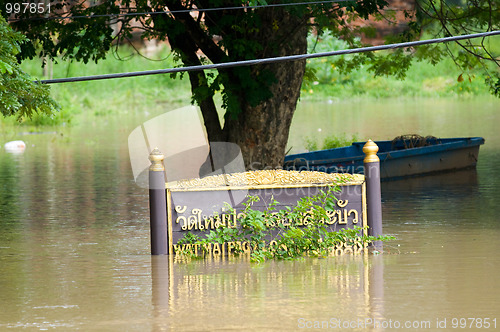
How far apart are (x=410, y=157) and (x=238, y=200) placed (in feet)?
33.3

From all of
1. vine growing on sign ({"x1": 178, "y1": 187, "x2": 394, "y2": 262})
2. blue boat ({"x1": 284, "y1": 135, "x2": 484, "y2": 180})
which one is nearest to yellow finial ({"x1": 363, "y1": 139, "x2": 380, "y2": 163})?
vine growing on sign ({"x1": 178, "y1": 187, "x2": 394, "y2": 262})

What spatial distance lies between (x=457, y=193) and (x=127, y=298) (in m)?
10.3

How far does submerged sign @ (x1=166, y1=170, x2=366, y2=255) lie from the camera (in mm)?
11398

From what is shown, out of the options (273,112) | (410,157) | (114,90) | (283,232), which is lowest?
(283,232)

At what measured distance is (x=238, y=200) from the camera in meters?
11.5

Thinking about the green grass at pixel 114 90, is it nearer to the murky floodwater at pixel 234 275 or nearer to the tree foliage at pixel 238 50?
the tree foliage at pixel 238 50

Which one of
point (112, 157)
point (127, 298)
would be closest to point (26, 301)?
point (127, 298)

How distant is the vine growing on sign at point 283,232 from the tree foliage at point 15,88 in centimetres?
254

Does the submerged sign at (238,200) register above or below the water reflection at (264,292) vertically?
above

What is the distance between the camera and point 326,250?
1157cm

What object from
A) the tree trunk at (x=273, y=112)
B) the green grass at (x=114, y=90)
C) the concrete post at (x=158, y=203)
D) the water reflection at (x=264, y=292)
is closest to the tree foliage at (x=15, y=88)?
the concrete post at (x=158, y=203)

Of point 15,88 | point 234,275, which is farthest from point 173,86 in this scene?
point 234,275

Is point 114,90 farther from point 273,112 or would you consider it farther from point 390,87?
point 273,112

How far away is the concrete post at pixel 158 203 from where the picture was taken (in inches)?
443
